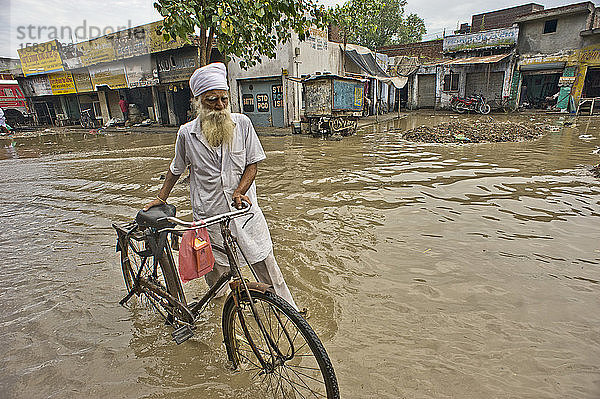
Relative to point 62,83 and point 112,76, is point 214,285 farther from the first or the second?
point 62,83

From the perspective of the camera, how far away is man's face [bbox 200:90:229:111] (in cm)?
222

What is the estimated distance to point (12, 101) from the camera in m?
28.3

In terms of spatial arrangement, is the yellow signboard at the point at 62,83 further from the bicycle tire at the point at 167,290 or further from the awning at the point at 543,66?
the awning at the point at 543,66

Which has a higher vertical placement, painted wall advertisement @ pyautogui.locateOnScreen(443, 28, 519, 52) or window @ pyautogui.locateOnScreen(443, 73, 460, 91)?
painted wall advertisement @ pyautogui.locateOnScreen(443, 28, 519, 52)

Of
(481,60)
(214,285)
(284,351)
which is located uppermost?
(481,60)

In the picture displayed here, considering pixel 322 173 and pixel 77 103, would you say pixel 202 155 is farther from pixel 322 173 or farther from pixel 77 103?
pixel 77 103

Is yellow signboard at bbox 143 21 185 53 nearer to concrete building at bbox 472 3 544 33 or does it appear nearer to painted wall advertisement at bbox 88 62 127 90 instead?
painted wall advertisement at bbox 88 62 127 90

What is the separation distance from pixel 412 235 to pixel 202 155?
2.95 m

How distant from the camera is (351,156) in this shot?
31.2ft

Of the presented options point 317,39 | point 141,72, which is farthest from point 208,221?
point 141,72

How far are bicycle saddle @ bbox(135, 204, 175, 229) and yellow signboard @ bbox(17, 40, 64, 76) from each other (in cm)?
3082

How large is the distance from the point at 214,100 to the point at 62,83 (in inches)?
1246

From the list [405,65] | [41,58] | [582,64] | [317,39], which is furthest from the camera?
[405,65]

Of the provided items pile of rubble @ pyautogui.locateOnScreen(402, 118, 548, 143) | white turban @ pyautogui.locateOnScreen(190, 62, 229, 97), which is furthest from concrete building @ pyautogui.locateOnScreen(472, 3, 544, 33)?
white turban @ pyautogui.locateOnScreen(190, 62, 229, 97)
